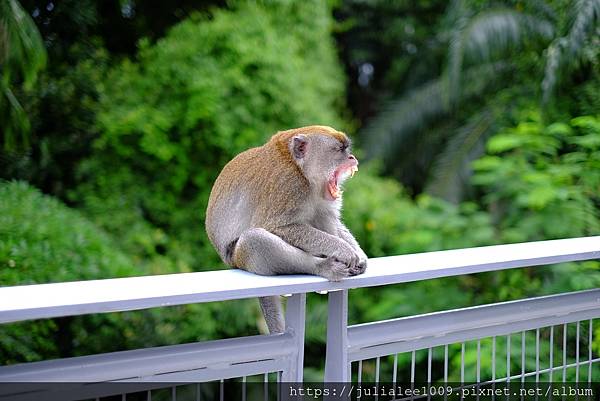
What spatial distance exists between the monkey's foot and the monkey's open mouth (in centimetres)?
50

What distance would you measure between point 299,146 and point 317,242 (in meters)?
0.39

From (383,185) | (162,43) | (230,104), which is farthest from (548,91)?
(162,43)

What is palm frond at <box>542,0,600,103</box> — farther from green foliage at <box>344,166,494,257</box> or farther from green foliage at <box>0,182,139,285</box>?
green foliage at <box>0,182,139,285</box>

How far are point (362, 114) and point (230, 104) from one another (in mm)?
6182

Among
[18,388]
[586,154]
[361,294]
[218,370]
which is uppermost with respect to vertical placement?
[586,154]

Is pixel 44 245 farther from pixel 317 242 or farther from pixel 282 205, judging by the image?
pixel 317 242

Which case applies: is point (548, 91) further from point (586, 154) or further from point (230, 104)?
point (230, 104)

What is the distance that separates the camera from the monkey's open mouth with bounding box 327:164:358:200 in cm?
283

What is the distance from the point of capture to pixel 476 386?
2150 millimetres

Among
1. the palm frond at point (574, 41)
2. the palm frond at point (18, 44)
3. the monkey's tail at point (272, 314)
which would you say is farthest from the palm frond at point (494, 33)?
the monkey's tail at point (272, 314)

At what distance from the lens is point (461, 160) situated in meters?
9.57

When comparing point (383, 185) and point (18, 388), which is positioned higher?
point (383, 185)

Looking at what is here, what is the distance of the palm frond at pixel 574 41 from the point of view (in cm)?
697

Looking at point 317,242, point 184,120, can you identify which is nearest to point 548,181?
point 184,120
